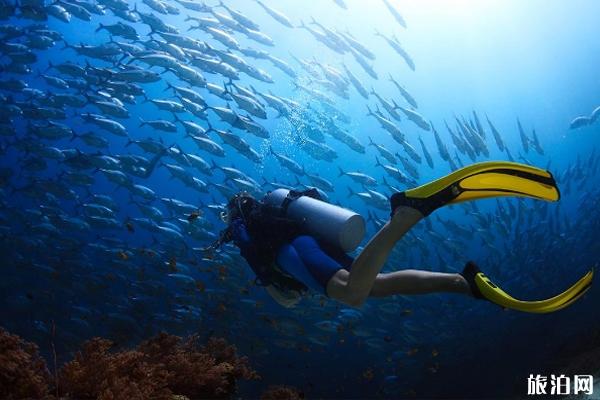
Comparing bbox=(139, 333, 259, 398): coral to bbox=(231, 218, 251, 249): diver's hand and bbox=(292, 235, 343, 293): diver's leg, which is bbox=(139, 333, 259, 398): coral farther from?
bbox=(292, 235, 343, 293): diver's leg

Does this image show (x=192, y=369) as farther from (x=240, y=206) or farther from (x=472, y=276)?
(x=472, y=276)

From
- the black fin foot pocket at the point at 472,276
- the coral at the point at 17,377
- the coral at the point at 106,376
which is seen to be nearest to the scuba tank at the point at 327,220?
the black fin foot pocket at the point at 472,276

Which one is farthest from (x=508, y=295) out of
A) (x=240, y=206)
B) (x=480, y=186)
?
(x=240, y=206)

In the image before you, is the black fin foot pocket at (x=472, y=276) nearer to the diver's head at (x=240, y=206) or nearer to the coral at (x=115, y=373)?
the diver's head at (x=240, y=206)

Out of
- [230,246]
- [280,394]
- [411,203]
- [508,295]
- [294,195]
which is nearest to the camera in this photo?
[411,203]

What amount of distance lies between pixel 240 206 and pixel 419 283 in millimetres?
1916

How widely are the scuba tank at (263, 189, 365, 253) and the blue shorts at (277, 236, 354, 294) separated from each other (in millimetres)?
96

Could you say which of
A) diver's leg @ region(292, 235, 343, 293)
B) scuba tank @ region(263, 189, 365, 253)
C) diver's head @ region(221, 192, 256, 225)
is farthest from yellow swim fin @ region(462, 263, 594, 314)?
diver's head @ region(221, 192, 256, 225)

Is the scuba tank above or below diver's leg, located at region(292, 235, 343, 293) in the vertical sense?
above

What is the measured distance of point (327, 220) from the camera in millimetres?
3746

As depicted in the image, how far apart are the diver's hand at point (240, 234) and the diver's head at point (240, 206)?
0.27 feet

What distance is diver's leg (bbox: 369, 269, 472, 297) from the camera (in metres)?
3.44

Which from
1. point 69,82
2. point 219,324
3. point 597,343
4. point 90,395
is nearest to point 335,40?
point 69,82

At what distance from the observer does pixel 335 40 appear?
16.0m
